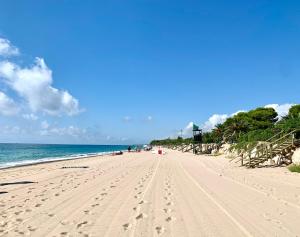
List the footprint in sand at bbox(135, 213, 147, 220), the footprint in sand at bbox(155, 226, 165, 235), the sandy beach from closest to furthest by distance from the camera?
1. the footprint in sand at bbox(155, 226, 165, 235)
2. the sandy beach
3. the footprint in sand at bbox(135, 213, 147, 220)

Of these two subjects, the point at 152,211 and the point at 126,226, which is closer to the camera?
the point at 126,226

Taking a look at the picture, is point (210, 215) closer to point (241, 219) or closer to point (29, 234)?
point (241, 219)

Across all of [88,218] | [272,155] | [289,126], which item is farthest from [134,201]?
[289,126]

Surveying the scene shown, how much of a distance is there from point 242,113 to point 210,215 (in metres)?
63.3

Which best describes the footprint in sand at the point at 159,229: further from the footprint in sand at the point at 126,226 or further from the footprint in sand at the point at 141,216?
the footprint in sand at the point at 141,216

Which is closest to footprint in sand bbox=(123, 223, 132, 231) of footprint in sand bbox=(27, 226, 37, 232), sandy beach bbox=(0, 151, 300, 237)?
sandy beach bbox=(0, 151, 300, 237)

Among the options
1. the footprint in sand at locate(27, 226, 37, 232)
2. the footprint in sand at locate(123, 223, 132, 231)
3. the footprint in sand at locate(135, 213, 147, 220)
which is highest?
the footprint in sand at locate(135, 213, 147, 220)

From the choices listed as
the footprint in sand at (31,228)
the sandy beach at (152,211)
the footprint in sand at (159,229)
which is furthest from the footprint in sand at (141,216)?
the footprint in sand at (31,228)

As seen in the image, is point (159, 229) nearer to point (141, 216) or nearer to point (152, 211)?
point (141, 216)

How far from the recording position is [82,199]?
416 inches

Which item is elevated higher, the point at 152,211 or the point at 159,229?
the point at 152,211

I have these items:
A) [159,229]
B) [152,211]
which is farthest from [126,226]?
[152,211]

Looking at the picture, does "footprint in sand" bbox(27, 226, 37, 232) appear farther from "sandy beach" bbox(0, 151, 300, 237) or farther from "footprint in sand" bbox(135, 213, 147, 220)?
"footprint in sand" bbox(135, 213, 147, 220)

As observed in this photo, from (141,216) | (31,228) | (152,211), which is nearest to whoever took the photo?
(31,228)
